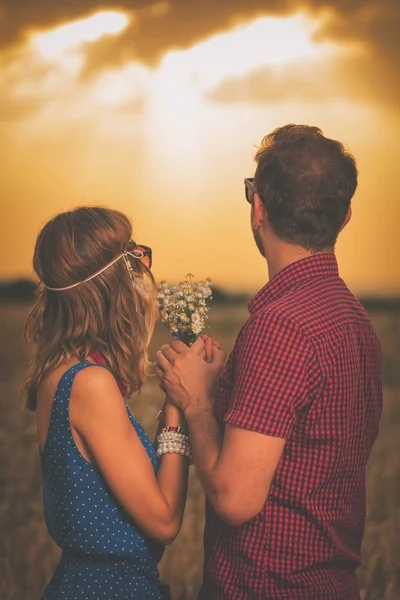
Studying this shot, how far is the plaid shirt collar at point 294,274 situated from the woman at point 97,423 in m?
0.51

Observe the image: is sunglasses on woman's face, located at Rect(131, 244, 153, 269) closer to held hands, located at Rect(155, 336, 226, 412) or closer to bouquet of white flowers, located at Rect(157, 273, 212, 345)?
bouquet of white flowers, located at Rect(157, 273, 212, 345)

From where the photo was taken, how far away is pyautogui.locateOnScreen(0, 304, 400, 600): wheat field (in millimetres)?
5883

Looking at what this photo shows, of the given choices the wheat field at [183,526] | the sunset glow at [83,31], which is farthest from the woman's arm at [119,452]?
the sunset glow at [83,31]

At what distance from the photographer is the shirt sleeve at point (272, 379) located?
2129 mm

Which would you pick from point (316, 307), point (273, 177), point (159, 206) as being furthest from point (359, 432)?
point (159, 206)

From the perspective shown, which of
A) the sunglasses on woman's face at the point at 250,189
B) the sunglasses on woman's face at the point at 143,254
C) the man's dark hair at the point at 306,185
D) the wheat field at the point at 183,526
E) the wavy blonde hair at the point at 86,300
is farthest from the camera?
the wheat field at the point at 183,526

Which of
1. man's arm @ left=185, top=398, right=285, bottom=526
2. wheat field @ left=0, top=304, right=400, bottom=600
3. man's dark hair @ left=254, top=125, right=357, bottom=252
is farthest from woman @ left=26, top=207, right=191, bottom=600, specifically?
wheat field @ left=0, top=304, right=400, bottom=600

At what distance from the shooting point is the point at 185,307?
2805 mm

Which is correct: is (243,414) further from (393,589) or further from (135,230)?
(393,589)

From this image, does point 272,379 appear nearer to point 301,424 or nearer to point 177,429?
point 301,424

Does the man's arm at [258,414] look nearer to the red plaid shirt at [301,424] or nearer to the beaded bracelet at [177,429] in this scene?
the red plaid shirt at [301,424]

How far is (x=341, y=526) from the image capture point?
2.41m

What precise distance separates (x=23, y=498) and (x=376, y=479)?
10.8 ft

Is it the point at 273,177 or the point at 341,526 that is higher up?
the point at 273,177
